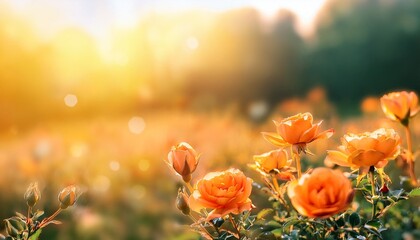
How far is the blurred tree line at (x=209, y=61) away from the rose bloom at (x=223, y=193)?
9007mm

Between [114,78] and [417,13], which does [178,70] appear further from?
[417,13]

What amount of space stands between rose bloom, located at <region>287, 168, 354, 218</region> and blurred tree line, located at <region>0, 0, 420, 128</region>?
9185 mm

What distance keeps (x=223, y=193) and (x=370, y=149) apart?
275 millimetres

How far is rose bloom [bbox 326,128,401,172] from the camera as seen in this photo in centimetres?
109

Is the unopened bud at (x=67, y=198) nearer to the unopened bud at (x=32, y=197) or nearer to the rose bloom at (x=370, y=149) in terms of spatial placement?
the unopened bud at (x=32, y=197)

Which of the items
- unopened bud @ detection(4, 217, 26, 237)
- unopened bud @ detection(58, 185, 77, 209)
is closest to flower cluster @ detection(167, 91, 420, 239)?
unopened bud @ detection(58, 185, 77, 209)

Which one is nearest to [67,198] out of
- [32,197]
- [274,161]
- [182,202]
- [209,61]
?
[32,197]

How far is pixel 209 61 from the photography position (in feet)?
39.0

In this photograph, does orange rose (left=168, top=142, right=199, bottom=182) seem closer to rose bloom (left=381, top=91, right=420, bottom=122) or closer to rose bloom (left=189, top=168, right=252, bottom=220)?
rose bloom (left=189, top=168, right=252, bottom=220)

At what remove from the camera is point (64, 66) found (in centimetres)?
1141

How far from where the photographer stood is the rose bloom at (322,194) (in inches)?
37.7

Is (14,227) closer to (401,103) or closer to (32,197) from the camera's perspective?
(32,197)

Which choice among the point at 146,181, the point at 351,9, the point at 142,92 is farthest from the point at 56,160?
the point at 351,9

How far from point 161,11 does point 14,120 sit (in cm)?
333
